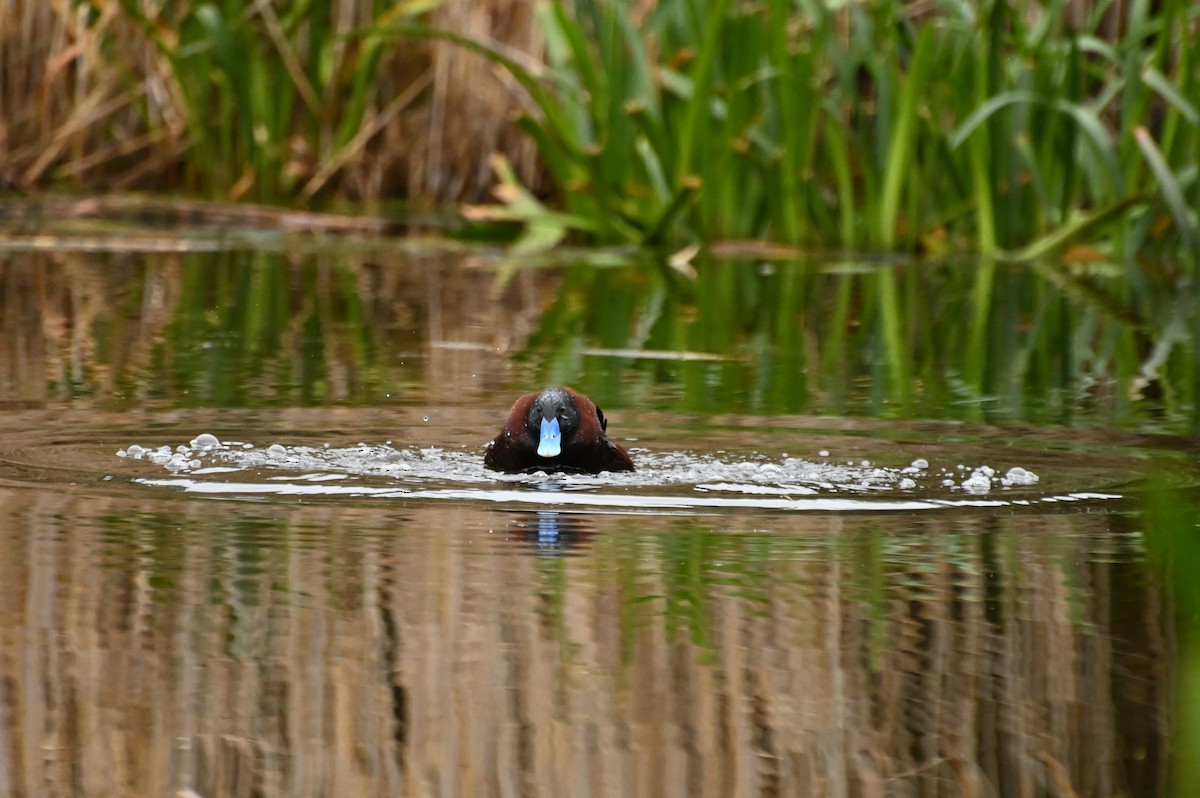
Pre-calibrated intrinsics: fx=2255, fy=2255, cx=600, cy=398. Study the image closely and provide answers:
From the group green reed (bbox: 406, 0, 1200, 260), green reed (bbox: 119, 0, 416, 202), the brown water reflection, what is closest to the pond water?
the brown water reflection

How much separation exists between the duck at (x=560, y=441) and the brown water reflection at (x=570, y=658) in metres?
0.61

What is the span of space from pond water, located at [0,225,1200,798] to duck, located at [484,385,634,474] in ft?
0.17

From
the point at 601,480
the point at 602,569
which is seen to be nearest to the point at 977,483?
the point at 601,480

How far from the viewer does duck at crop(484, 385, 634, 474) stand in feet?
14.1

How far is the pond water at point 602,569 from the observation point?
2.26 metres

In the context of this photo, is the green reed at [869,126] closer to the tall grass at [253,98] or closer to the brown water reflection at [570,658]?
the tall grass at [253,98]

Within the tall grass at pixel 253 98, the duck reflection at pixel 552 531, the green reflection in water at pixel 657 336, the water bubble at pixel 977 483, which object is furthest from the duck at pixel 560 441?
the tall grass at pixel 253 98

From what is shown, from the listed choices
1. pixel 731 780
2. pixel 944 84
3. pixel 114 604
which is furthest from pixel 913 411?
pixel 944 84

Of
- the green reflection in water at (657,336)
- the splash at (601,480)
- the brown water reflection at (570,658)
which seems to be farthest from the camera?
the green reflection in water at (657,336)

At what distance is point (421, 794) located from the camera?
212cm

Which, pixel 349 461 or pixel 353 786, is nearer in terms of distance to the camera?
pixel 353 786

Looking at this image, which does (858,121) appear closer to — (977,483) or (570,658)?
(977,483)

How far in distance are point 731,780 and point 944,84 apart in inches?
302

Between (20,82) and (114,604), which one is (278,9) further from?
(114,604)
